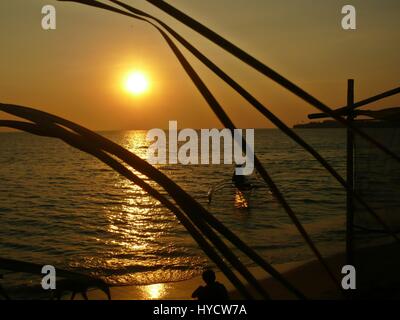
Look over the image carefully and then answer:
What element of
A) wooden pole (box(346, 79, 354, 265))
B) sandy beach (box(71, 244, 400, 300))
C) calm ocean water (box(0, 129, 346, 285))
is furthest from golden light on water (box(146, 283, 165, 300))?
wooden pole (box(346, 79, 354, 265))

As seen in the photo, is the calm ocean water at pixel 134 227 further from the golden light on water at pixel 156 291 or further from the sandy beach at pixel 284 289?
the sandy beach at pixel 284 289

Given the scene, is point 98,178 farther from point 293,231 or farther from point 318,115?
point 318,115

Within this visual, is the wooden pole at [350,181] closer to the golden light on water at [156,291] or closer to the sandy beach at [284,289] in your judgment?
the sandy beach at [284,289]

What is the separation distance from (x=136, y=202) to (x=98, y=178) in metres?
21.0

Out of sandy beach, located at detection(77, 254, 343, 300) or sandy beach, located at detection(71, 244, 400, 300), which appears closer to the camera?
sandy beach, located at detection(71, 244, 400, 300)

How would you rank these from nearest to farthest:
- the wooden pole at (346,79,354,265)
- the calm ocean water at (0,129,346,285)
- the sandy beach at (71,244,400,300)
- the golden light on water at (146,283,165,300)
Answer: the wooden pole at (346,79,354,265), the sandy beach at (71,244,400,300), the golden light on water at (146,283,165,300), the calm ocean water at (0,129,346,285)

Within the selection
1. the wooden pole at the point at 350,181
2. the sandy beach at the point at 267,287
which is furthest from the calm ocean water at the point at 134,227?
the wooden pole at the point at 350,181

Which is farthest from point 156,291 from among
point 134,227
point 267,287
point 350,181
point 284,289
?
point 134,227

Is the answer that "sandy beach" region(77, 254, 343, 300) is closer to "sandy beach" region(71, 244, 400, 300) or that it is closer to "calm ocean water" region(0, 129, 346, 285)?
"sandy beach" region(71, 244, 400, 300)

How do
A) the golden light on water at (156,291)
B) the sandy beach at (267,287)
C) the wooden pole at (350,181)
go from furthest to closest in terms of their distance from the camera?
Result: 1. the golden light on water at (156,291)
2. the sandy beach at (267,287)
3. the wooden pole at (350,181)

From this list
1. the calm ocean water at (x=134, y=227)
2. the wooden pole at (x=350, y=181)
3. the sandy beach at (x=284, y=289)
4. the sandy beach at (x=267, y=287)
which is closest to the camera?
the wooden pole at (x=350, y=181)

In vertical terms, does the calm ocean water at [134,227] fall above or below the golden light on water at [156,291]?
above

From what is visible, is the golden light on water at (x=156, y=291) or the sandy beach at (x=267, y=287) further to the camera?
the golden light on water at (x=156, y=291)
